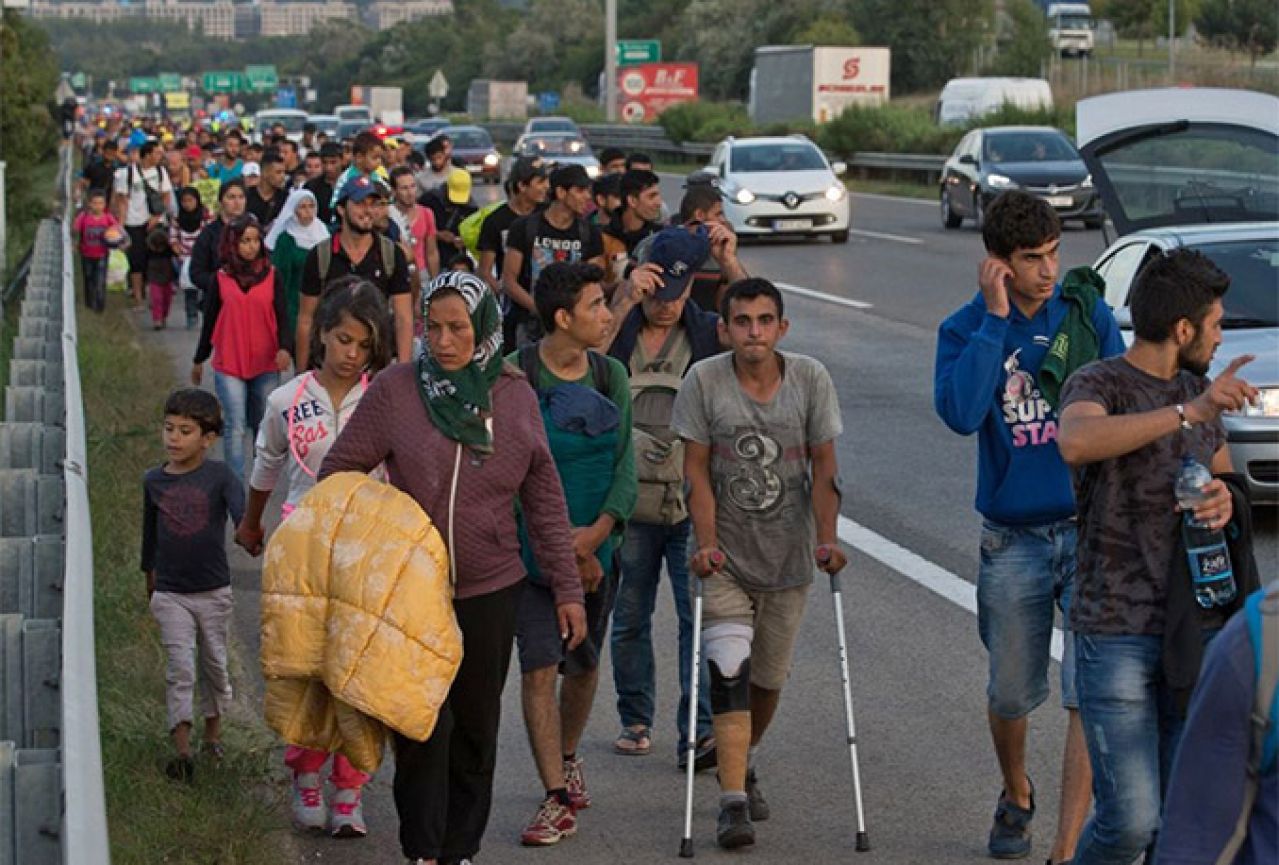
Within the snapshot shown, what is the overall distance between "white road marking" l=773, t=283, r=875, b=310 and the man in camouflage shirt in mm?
18745

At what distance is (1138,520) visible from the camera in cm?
575

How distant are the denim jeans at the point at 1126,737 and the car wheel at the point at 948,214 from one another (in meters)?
31.0

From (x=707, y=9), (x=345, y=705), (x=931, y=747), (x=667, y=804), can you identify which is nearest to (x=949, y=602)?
(x=931, y=747)

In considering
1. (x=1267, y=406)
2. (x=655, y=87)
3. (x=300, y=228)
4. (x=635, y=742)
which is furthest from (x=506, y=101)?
(x=635, y=742)

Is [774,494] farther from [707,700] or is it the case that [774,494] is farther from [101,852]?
[101,852]

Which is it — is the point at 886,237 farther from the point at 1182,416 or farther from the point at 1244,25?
the point at 1244,25

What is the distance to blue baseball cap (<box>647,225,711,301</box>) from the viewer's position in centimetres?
812

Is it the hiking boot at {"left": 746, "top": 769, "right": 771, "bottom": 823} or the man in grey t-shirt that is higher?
the man in grey t-shirt

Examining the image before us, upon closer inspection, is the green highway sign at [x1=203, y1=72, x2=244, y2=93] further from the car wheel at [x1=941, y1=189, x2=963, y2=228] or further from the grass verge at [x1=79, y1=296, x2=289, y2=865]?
the grass verge at [x1=79, y1=296, x2=289, y2=865]

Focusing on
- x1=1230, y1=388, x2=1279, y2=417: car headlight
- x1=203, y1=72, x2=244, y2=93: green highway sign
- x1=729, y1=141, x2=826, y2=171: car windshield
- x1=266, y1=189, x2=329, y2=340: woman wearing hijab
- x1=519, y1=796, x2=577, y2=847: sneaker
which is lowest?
x1=203, y1=72, x2=244, y2=93: green highway sign

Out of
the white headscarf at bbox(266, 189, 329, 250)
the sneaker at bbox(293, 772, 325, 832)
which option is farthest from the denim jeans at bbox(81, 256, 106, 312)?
the sneaker at bbox(293, 772, 325, 832)

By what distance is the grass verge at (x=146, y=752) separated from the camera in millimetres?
6988

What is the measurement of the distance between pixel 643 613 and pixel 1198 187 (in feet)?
23.9

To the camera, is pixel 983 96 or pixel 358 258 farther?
pixel 983 96
